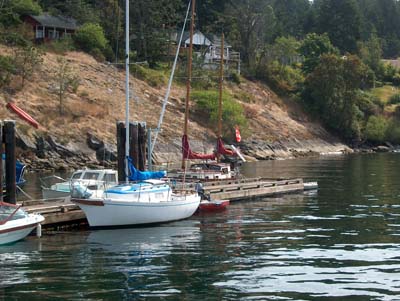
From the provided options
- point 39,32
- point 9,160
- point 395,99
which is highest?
point 39,32

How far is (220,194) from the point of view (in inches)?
1804

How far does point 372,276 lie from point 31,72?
66143mm

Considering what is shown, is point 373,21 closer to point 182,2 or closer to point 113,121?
point 182,2

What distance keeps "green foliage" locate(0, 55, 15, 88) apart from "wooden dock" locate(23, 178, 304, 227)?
38.6m

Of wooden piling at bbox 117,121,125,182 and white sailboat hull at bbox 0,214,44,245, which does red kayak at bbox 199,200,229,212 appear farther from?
white sailboat hull at bbox 0,214,44,245

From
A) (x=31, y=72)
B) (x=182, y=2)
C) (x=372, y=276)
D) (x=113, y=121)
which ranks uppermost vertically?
(x=182, y=2)

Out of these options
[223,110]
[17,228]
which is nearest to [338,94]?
[223,110]

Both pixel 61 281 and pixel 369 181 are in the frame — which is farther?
pixel 369 181

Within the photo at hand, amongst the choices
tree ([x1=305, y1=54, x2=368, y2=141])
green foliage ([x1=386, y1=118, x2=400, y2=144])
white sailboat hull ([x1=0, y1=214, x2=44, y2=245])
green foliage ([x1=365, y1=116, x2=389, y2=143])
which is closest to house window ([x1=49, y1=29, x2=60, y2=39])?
tree ([x1=305, y1=54, x2=368, y2=141])

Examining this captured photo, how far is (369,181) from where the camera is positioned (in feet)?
197

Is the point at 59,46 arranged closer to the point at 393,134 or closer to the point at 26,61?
the point at 26,61

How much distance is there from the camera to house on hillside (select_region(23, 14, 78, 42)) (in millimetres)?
100938

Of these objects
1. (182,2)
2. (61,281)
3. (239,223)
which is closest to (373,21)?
(182,2)

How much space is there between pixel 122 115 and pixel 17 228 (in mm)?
57191
